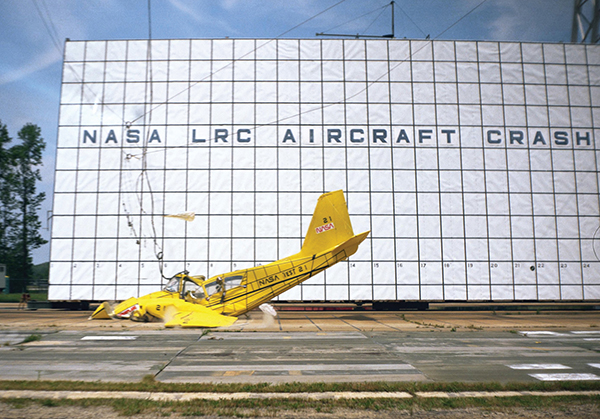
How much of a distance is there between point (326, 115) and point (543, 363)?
66.4 ft

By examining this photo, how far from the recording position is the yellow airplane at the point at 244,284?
16719mm

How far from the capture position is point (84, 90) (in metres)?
26.6

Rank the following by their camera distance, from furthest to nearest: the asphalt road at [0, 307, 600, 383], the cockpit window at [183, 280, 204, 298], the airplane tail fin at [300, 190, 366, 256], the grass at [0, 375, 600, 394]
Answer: the airplane tail fin at [300, 190, 366, 256]
the cockpit window at [183, 280, 204, 298]
the asphalt road at [0, 307, 600, 383]
the grass at [0, 375, 600, 394]

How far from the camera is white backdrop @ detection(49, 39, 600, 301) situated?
995 inches

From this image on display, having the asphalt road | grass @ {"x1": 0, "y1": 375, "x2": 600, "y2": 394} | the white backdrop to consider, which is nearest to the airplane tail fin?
the asphalt road

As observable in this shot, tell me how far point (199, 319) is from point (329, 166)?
14760 millimetres

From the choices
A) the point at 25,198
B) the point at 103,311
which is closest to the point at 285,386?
the point at 103,311

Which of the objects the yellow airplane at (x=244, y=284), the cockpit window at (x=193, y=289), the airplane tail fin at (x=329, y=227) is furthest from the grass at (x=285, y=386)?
the airplane tail fin at (x=329, y=227)

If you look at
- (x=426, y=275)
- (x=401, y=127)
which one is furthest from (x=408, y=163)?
(x=426, y=275)

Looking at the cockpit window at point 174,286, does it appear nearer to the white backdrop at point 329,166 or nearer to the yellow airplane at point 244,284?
the yellow airplane at point 244,284

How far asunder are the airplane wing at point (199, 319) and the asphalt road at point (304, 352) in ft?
1.46

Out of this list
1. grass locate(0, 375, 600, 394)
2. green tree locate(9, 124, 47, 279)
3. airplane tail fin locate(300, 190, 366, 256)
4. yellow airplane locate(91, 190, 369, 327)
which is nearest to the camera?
grass locate(0, 375, 600, 394)

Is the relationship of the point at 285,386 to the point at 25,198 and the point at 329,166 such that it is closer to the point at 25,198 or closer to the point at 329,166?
the point at 329,166

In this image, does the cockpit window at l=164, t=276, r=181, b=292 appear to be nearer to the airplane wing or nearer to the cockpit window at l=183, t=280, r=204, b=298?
the cockpit window at l=183, t=280, r=204, b=298
